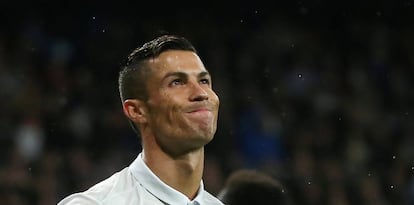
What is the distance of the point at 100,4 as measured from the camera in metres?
9.11

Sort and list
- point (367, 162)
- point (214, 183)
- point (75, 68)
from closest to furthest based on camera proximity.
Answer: point (214, 183) → point (367, 162) → point (75, 68)

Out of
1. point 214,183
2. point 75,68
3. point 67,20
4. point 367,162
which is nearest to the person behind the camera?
point 214,183

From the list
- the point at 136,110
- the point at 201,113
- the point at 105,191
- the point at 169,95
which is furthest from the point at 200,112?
the point at 105,191

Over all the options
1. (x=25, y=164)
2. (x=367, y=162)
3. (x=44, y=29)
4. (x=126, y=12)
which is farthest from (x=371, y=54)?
(x=25, y=164)

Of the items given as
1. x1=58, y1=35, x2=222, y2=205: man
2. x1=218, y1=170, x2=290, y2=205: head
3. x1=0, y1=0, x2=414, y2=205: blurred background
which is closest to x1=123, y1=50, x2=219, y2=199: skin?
x1=58, y1=35, x2=222, y2=205: man

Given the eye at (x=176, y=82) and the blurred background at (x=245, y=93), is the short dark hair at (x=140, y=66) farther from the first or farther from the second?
the blurred background at (x=245, y=93)

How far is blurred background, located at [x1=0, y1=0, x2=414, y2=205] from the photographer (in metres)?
7.03

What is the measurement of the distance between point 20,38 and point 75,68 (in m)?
0.60

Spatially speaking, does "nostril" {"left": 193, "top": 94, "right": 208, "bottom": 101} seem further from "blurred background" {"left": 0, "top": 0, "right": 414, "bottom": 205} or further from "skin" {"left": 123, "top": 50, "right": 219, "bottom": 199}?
"blurred background" {"left": 0, "top": 0, "right": 414, "bottom": 205}

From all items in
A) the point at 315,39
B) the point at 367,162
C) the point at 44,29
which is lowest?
the point at 367,162

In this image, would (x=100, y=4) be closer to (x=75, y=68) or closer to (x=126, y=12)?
(x=126, y=12)

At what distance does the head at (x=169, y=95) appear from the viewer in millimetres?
3064

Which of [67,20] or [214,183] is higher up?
[67,20]

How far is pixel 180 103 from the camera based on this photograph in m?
3.08
